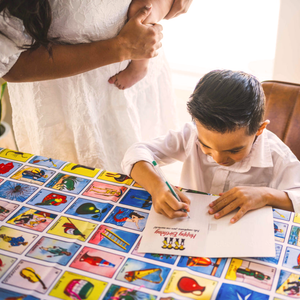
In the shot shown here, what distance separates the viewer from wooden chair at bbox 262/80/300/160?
51.1 inches

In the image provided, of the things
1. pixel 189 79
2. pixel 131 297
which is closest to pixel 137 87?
pixel 131 297

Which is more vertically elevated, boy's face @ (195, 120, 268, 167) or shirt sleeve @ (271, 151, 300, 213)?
boy's face @ (195, 120, 268, 167)

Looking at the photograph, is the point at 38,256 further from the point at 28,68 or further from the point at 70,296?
the point at 28,68

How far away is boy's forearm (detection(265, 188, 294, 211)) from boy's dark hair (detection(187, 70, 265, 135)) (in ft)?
0.63

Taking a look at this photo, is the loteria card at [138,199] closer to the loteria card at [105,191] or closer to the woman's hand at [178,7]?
the loteria card at [105,191]

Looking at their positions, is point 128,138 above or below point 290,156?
below

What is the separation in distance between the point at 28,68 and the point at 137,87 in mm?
545

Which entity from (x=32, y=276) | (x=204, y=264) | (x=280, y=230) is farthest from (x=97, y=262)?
(x=280, y=230)

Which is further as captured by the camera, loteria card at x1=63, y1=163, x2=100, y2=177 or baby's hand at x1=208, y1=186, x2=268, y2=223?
loteria card at x1=63, y1=163, x2=100, y2=177

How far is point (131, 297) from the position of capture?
68cm

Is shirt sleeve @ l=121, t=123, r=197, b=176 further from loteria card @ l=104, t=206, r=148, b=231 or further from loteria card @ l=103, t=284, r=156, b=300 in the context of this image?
loteria card @ l=103, t=284, r=156, b=300

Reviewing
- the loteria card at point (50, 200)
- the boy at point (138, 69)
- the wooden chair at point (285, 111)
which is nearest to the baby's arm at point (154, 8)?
the boy at point (138, 69)

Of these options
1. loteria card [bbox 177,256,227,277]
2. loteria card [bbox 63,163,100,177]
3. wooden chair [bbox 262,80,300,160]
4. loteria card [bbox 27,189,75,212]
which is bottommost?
loteria card [bbox 27,189,75,212]

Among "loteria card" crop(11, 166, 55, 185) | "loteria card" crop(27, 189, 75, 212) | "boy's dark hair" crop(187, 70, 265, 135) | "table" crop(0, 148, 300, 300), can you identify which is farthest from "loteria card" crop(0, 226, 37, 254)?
"boy's dark hair" crop(187, 70, 265, 135)
